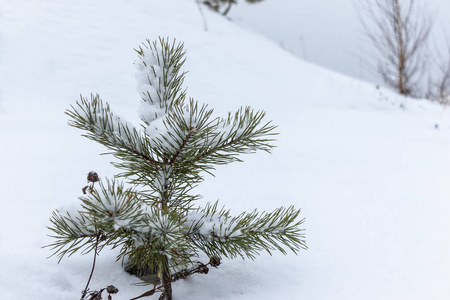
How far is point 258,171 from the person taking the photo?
2818mm

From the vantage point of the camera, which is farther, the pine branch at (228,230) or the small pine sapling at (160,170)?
the pine branch at (228,230)

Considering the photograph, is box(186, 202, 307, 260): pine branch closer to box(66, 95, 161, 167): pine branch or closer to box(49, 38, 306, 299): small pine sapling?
box(49, 38, 306, 299): small pine sapling

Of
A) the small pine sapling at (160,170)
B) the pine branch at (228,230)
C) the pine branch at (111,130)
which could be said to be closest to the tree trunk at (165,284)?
the small pine sapling at (160,170)

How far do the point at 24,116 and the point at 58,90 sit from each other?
3.32ft

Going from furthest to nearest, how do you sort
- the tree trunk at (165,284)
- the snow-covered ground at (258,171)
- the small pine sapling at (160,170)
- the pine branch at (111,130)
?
1. the snow-covered ground at (258,171)
2. the tree trunk at (165,284)
3. the pine branch at (111,130)
4. the small pine sapling at (160,170)

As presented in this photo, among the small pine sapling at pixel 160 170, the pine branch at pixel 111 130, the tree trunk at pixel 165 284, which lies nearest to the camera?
the small pine sapling at pixel 160 170

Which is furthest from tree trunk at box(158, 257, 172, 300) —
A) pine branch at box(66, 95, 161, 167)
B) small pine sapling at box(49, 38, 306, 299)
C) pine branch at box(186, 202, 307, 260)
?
pine branch at box(66, 95, 161, 167)

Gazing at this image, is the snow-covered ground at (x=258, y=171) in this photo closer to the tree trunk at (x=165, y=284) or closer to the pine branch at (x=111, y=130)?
the tree trunk at (x=165, y=284)

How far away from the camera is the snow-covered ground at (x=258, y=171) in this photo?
5.30 ft

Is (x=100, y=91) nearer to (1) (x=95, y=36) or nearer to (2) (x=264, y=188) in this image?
(1) (x=95, y=36)

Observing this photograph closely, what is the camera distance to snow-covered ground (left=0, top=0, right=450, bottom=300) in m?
1.61

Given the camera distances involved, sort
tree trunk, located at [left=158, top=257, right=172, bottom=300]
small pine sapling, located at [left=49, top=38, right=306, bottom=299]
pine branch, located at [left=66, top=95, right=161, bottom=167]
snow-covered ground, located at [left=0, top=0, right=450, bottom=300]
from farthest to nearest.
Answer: snow-covered ground, located at [left=0, top=0, right=450, bottom=300] → tree trunk, located at [left=158, top=257, right=172, bottom=300] → pine branch, located at [left=66, top=95, right=161, bottom=167] → small pine sapling, located at [left=49, top=38, right=306, bottom=299]

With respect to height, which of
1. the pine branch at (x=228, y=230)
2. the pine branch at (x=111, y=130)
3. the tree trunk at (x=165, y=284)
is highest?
the pine branch at (x=111, y=130)

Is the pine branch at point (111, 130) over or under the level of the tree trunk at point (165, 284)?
over
